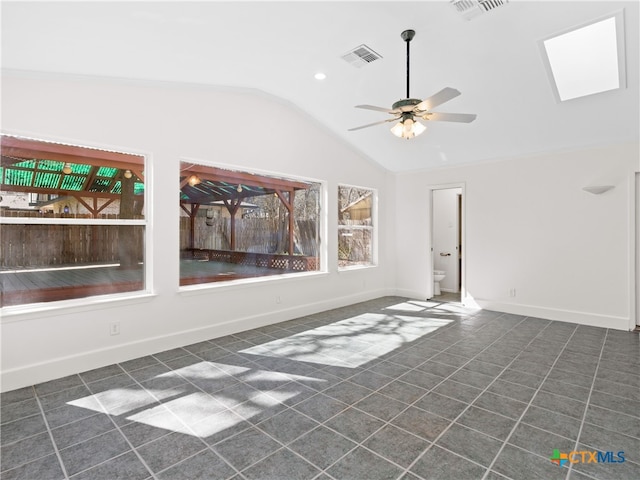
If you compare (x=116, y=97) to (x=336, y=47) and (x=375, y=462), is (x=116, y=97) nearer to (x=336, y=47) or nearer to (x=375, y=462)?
(x=336, y=47)

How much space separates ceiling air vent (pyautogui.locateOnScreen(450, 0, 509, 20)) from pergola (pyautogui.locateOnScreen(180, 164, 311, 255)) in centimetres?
293

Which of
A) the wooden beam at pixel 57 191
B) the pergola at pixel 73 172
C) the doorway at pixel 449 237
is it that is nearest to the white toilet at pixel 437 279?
the doorway at pixel 449 237

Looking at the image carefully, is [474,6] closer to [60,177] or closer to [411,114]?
[411,114]

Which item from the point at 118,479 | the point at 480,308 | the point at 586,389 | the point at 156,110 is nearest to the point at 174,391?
the point at 118,479

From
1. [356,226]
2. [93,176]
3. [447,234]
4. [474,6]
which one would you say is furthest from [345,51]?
[447,234]

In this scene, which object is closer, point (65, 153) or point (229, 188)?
point (65, 153)

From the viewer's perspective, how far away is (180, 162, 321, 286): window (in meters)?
4.00

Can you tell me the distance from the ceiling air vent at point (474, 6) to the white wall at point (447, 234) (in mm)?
4632

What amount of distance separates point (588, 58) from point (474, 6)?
5.06 ft

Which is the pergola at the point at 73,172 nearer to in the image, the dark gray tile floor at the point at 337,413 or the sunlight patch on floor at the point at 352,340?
the dark gray tile floor at the point at 337,413

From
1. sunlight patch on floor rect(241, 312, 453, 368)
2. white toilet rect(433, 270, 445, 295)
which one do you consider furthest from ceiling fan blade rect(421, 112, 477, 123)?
white toilet rect(433, 270, 445, 295)

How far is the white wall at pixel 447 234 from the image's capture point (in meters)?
7.13

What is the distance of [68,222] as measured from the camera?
10.3ft

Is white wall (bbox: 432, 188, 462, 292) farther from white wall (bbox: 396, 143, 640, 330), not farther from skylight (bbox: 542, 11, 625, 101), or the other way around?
skylight (bbox: 542, 11, 625, 101)
